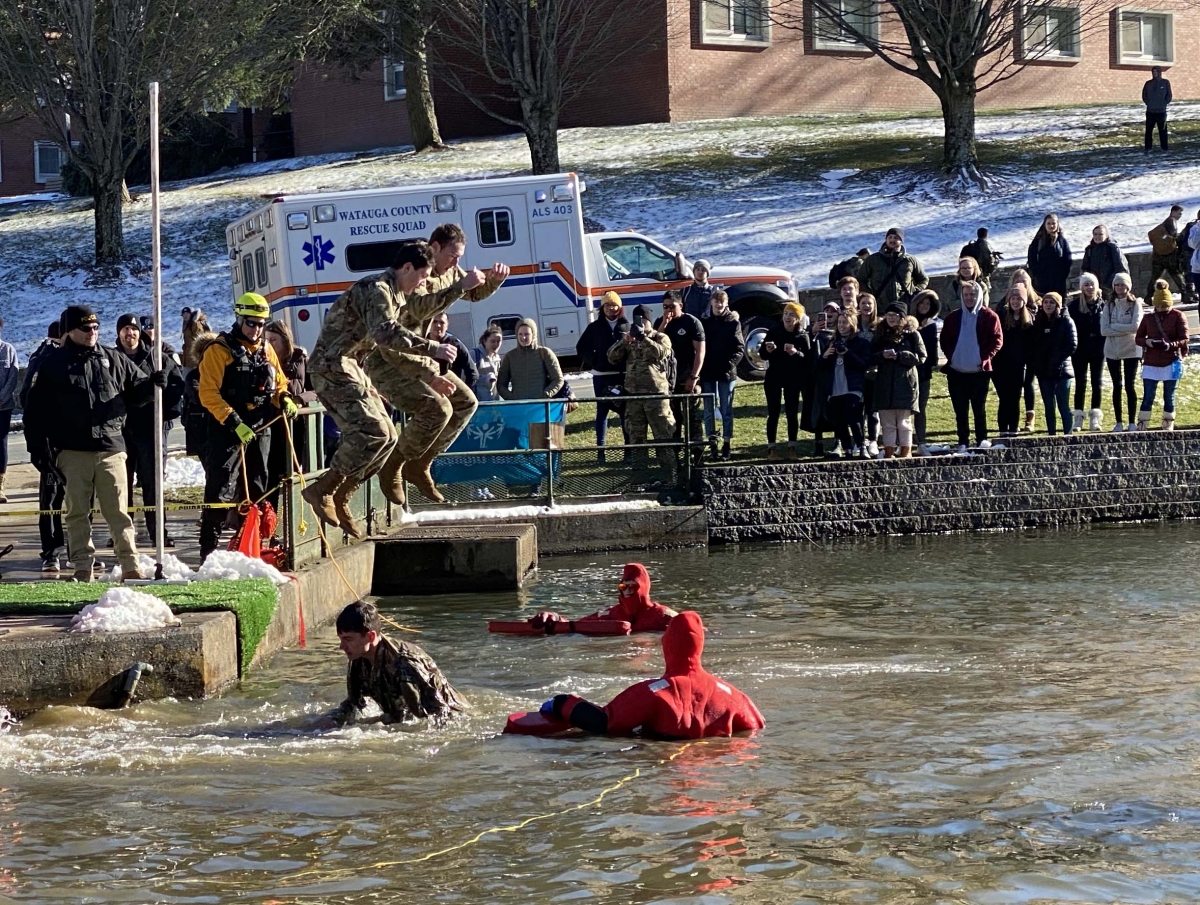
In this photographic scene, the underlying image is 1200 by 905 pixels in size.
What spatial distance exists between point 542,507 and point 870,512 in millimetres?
3720

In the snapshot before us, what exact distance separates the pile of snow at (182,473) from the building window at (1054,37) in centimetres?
2373

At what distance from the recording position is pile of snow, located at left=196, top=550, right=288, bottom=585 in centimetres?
1212

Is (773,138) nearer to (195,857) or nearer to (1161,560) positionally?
(1161,560)

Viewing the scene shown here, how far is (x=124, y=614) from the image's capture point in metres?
10.5

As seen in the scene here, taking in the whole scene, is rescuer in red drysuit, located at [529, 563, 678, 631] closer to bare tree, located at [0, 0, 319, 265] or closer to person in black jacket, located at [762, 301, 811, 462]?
person in black jacket, located at [762, 301, 811, 462]

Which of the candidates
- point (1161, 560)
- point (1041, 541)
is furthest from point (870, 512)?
point (1161, 560)

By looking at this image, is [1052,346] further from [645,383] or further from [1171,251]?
[1171,251]

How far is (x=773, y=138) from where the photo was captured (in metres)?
41.1

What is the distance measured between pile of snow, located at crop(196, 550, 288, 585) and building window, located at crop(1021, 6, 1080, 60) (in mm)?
29456

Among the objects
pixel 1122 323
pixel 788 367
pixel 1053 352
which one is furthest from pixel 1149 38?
pixel 788 367

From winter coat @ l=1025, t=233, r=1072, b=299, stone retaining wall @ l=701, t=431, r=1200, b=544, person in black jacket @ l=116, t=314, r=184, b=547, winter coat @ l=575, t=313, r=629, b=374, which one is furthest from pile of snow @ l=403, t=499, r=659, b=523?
winter coat @ l=1025, t=233, r=1072, b=299

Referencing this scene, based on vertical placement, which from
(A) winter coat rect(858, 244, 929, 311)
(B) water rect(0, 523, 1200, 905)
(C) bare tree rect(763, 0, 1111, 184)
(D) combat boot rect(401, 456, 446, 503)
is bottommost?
(B) water rect(0, 523, 1200, 905)

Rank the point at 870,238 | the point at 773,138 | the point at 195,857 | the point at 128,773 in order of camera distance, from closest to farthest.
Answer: the point at 195,857, the point at 128,773, the point at 870,238, the point at 773,138

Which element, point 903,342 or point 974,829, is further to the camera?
point 903,342
